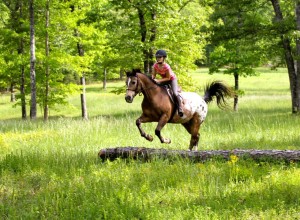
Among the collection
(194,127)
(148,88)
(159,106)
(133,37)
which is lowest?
(194,127)

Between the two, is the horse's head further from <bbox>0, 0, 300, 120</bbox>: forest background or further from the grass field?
<bbox>0, 0, 300, 120</bbox>: forest background

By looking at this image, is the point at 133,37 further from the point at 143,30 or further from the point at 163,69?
the point at 163,69

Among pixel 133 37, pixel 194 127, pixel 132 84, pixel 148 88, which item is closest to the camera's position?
pixel 132 84

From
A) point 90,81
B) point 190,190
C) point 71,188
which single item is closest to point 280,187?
point 190,190

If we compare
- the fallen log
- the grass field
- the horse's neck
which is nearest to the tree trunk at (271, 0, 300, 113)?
the grass field

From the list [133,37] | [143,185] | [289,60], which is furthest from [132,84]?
[133,37]

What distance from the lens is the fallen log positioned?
820 cm

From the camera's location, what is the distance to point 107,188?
6.98m

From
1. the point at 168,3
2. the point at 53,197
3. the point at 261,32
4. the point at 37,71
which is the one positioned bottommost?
the point at 53,197

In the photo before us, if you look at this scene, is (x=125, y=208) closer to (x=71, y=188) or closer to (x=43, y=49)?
(x=71, y=188)

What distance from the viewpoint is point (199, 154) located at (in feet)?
28.6

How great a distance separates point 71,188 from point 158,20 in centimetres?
1662

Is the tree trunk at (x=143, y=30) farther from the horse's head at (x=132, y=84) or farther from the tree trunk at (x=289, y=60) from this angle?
the horse's head at (x=132, y=84)

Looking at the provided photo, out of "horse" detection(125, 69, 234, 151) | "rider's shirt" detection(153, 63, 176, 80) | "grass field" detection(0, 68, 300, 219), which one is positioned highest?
"rider's shirt" detection(153, 63, 176, 80)
